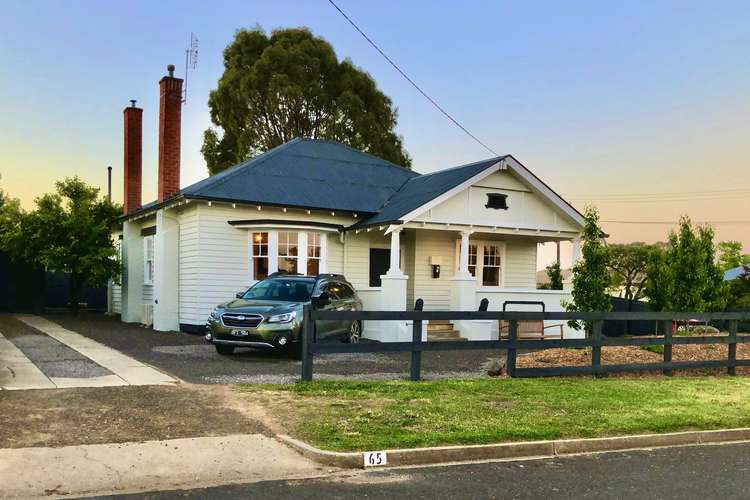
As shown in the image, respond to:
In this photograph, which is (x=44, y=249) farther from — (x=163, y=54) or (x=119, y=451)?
(x=119, y=451)

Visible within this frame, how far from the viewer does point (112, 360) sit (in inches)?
483

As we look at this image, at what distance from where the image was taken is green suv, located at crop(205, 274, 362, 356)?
1296 centimetres

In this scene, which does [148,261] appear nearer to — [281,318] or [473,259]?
[473,259]

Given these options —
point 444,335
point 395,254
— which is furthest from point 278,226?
point 444,335

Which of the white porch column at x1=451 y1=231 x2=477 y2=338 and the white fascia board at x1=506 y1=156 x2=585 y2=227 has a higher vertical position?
the white fascia board at x1=506 y1=156 x2=585 y2=227

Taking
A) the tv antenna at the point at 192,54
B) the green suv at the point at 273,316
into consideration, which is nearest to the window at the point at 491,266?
the green suv at the point at 273,316

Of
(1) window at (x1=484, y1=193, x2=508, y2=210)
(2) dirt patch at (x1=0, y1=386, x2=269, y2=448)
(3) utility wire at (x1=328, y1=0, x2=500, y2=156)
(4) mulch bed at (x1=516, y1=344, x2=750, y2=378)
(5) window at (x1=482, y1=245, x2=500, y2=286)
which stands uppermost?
(3) utility wire at (x1=328, y1=0, x2=500, y2=156)

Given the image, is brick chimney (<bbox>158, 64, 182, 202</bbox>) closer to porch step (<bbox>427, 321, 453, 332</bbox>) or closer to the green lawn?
porch step (<bbox>427, 321, 453, 332</bbox>)

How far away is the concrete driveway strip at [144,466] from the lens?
5.50m

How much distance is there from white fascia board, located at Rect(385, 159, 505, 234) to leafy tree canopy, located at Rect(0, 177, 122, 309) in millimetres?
12349

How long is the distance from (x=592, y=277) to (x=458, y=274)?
17.3ft

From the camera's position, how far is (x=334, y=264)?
2084cm

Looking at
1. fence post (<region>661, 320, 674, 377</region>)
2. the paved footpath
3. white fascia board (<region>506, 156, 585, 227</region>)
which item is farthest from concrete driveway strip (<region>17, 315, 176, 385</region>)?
white fascia board (<region>506, 156, 585, 227</region>)

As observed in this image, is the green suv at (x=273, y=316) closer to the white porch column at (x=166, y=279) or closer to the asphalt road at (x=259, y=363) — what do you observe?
the asphalt road at (x=259, y=363)
